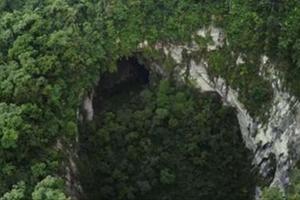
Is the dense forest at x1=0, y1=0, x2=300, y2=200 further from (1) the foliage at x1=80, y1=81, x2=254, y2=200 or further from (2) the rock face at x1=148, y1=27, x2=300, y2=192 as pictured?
(2) the rock face at x1=148, y1=27, x2=300, y2=192

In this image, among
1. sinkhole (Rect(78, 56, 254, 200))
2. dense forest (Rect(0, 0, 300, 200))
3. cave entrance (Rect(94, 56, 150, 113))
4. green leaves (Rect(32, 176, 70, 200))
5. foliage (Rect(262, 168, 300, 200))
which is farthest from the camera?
cave entrance (Rect(94, 56, 150, 113))

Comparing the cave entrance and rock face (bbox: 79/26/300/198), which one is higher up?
the cave entrance

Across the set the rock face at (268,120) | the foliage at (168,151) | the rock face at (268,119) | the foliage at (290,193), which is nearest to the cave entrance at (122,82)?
the rock face at (268,119)

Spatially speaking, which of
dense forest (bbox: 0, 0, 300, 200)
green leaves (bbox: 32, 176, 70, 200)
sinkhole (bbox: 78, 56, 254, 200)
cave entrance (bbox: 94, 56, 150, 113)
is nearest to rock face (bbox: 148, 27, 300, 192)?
dense forest (bbox: 0, 0, 300, 200)

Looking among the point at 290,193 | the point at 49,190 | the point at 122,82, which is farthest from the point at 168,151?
the point at 49,190

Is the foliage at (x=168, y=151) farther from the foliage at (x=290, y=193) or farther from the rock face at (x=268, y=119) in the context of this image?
the foliage at (x=290, y=193)

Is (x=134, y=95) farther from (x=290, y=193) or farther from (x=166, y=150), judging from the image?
(x=290, y=193)

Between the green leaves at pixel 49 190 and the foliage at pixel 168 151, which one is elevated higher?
the foliage at pixel 168 151
